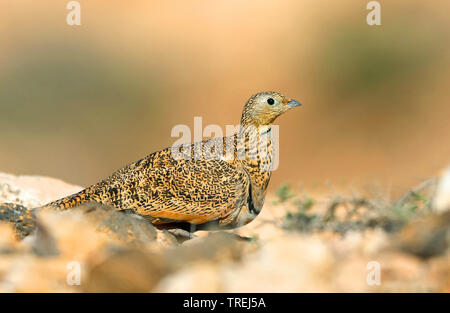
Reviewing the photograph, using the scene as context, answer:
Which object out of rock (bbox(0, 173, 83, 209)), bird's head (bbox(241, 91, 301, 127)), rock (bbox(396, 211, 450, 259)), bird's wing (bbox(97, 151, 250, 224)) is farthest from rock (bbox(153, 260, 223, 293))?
rock (bbox(0, 173, 83, 209))

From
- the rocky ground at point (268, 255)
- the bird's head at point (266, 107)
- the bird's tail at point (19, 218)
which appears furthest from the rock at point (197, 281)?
the bird's head at point (266, 107)

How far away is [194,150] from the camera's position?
705 cm

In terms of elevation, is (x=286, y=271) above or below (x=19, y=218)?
below

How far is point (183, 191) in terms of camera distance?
21.9 feet

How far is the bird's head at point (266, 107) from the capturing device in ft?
24.0

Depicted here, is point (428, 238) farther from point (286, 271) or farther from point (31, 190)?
point (31, 190)

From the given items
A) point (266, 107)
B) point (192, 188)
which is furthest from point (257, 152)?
point (192, 188)

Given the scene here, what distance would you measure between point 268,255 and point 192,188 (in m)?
2.90

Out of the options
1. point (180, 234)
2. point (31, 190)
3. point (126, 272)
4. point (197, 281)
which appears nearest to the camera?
point (197, 281)

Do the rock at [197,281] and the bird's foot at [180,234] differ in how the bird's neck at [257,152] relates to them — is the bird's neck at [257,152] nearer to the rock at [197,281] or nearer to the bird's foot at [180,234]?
the bird's foot at [180,234]

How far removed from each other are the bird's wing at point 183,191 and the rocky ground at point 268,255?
97 centimetres

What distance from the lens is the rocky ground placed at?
379cm

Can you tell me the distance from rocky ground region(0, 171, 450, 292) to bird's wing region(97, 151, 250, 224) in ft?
3.19

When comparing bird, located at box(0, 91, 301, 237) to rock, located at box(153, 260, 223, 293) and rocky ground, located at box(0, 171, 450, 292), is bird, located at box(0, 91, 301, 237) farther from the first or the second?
rock, located at box(153, 260, 223, 293)
